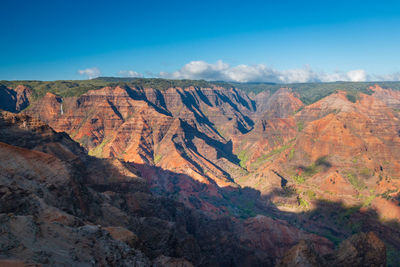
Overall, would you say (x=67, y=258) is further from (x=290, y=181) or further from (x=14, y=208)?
(x=290, y=181)

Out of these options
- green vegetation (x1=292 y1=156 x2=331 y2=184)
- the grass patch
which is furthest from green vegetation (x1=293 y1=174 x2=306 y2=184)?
the grass patch

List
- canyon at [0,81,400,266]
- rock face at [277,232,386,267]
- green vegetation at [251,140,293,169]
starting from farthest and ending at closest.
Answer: green vegetation at [251,140,293,169]
rock face at [277,232,386,267]
canyon at [0,81,400,266]

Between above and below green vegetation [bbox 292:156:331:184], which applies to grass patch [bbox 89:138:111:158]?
above

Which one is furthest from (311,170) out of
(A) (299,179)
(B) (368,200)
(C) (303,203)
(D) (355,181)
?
(B) (368,200)

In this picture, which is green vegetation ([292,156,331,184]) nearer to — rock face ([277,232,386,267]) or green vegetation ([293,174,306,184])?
green vegetation ([293,174,306,184])

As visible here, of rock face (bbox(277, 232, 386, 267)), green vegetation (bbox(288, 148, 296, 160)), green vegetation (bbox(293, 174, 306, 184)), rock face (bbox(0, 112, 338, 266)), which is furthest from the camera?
green vegetation (bbox(288, 148, 296, 160))

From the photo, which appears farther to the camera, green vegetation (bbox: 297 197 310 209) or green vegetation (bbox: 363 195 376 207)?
green vegetation (bbox: 297 197 310 209)

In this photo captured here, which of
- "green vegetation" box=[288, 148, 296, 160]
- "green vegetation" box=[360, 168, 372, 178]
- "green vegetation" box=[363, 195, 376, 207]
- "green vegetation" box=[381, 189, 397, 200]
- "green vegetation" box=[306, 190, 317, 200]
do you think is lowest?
"green vegetation" box=[306, 190, 317, 200]
